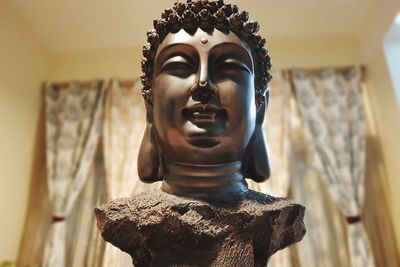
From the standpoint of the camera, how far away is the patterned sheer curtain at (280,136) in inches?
90.3

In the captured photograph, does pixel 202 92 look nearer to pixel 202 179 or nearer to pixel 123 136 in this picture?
pixel 202 179

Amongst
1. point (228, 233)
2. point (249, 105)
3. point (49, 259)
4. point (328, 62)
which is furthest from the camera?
point (328, 62)

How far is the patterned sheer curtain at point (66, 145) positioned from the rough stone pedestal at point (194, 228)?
1688 millimetres

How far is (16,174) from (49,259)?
0.60 metres

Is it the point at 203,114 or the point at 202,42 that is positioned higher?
the point at 202,42

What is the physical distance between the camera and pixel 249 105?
3.11ft

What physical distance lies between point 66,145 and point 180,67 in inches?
76.1

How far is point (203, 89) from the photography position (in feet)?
2.88

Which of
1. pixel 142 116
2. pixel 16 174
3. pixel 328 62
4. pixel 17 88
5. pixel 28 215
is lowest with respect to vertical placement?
pixel 28 215

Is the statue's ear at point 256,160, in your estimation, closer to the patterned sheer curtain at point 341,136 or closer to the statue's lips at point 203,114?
the statue's lips at point 203,114

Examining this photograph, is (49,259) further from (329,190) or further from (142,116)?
(329,190)

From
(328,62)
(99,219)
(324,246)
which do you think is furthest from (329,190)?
(99,219)

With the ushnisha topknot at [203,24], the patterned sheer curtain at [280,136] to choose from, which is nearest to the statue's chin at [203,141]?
the ushnisha topknot at [203,24]

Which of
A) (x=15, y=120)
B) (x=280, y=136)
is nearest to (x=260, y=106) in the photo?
(x=280, y=136)
